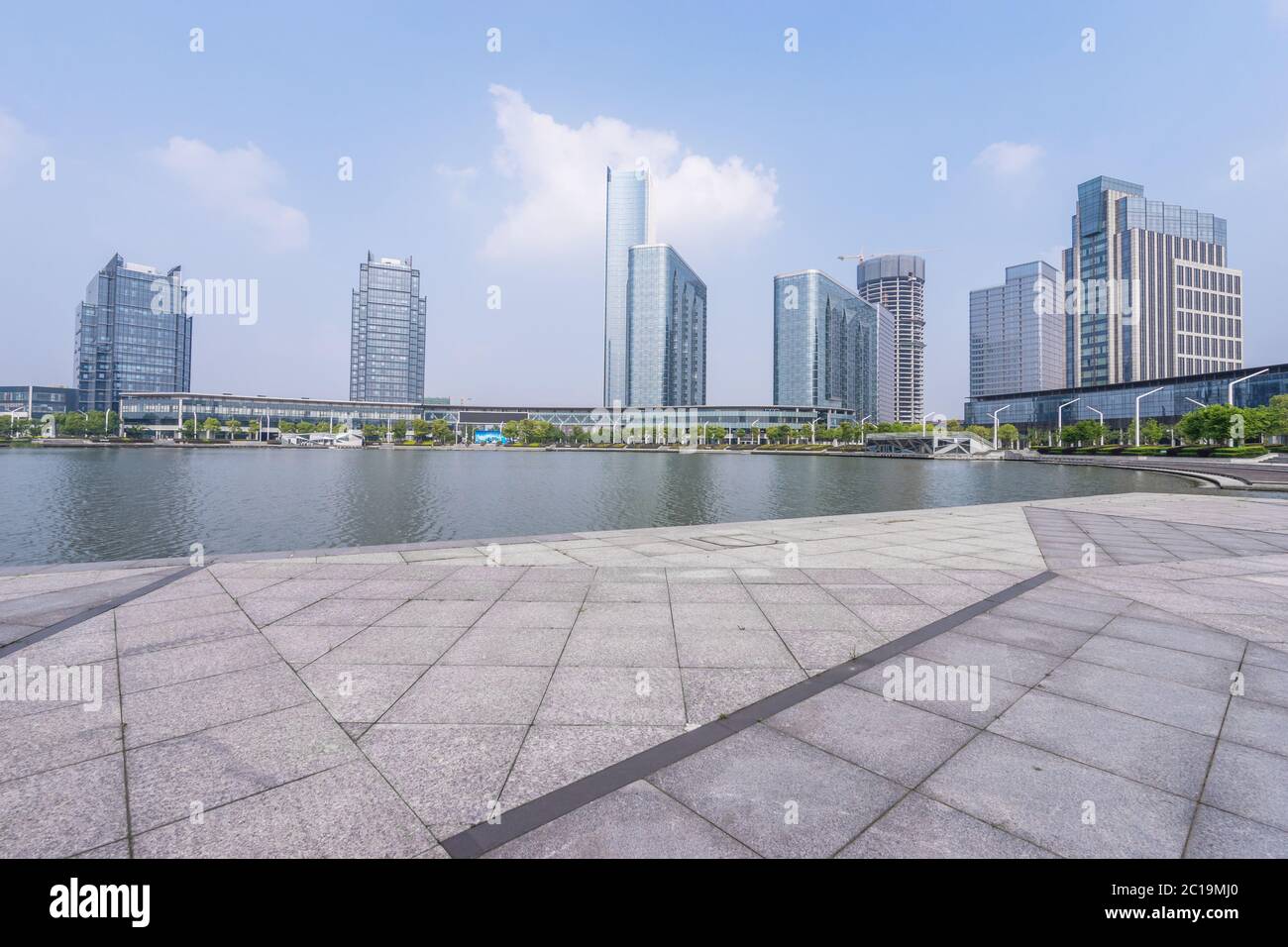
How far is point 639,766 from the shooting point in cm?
402

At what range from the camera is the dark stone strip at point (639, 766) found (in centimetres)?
326

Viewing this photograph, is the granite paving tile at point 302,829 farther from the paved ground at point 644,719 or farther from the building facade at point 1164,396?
the building facade at point 1164,396

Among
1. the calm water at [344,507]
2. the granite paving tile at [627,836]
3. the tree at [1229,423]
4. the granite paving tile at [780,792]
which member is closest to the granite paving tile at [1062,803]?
the granite paving tile at [780,792]

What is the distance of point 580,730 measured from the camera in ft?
15.1

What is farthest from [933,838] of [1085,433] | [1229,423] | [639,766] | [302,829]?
[1085,433]

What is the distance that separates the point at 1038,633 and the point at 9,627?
40.6 feet

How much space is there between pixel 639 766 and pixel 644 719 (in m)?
0.77

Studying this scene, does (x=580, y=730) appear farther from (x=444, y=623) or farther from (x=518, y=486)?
(x=518, y=486)

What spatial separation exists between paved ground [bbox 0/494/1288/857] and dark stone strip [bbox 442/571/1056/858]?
0.07ft

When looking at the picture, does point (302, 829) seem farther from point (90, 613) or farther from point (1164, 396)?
point (1164, 396)

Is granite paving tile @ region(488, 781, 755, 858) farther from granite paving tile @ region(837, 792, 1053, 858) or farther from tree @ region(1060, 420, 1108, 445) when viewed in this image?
tree @ region(1060, 420, 1108, 445)

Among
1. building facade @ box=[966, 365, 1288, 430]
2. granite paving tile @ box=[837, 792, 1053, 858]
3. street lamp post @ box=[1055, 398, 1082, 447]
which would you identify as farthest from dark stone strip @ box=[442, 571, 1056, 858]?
building facade @ box=[966, 365, 1288, 430]

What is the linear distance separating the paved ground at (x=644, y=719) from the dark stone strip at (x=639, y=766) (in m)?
0.02
